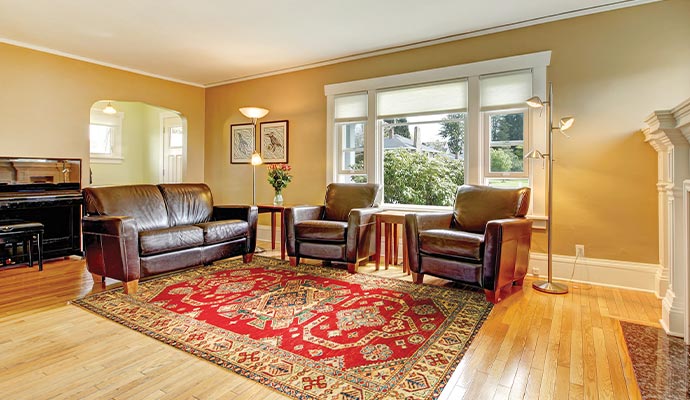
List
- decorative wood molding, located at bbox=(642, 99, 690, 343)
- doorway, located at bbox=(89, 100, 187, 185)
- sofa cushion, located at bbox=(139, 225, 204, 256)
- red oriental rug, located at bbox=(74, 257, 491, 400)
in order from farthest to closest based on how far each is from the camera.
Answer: doorway, located at bbox=(89, 100, 187, 185), sofa cushion, located at bbox=(139, 225, 204, 256), decorative wood molding, located at bbox=(642, 99, 690, 343), red oriental rug, located at bbox=(74, 257, 491, 400)

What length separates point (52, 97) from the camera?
14.8 feet

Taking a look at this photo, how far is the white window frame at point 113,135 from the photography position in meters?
6.59

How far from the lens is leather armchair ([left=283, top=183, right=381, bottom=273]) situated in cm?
368

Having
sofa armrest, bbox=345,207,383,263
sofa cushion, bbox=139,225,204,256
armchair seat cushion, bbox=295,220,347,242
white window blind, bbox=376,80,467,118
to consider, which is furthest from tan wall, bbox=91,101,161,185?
sofa armrest, bbox=345,207,383,263

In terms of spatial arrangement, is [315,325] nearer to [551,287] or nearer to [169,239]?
[169,239]

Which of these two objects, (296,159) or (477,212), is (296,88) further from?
(477,212)

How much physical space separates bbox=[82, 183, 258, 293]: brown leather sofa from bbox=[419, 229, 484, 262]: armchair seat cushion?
195cm

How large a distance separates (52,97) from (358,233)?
413 cm

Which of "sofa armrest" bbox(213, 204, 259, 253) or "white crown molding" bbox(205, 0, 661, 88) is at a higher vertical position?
"white crown molding" bbox(205, 0, 661, 88)

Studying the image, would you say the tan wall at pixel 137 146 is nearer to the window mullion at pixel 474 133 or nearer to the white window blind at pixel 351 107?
the white window blind at pixel 351 107

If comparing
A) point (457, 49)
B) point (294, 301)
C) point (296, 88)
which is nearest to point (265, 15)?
point (296, 88)

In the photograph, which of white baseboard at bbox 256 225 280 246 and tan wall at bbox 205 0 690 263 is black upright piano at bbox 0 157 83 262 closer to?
white baseboard at bbox 256 225 280 246

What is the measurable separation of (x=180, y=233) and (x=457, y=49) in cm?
346

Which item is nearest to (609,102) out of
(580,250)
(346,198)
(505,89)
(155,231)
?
(505,89)
